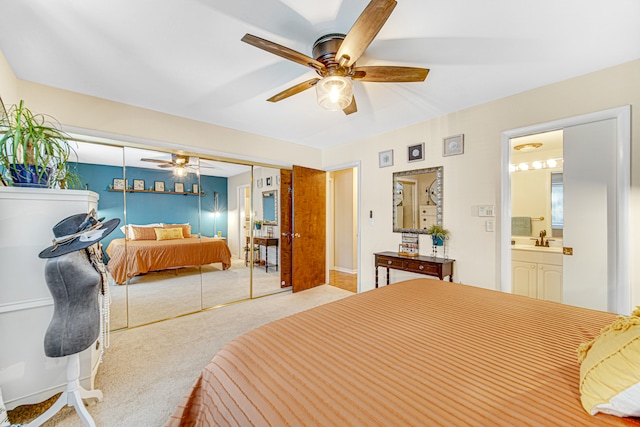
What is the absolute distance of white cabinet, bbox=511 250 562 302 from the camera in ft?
9.66

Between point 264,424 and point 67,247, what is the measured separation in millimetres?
1467

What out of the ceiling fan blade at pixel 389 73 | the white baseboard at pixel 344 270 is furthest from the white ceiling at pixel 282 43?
the white baseboard at pixel 344 270

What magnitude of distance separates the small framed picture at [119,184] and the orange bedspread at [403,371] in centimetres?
268

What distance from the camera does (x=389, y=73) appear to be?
1.82 metres

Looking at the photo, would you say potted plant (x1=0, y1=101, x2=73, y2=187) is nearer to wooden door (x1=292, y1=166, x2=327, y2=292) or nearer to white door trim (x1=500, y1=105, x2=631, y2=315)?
wooden door (x1=292, y1=166, x2=327, y2=292)

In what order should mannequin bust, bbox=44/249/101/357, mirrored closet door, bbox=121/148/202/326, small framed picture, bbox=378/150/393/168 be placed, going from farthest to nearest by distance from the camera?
small framed picture, bbox=378/150/393/168 < mirrored closet door, bbox=121/148/202/326 < mannequin bust, bbox=44/249/101/357

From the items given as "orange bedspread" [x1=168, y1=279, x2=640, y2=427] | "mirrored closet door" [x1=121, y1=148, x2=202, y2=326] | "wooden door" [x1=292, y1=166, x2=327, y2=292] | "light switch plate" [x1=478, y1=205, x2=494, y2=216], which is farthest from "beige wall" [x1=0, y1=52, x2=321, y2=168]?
"light switch plate" [x1=478, y1=205, x2=494, y2=216]

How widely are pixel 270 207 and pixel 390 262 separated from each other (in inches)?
83.3

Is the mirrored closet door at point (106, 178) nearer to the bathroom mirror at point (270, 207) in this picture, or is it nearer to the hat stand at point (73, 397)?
the hat stand at point (73, 397)

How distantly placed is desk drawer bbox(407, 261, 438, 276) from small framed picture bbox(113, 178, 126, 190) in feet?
11.4

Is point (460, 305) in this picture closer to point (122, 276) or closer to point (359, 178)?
point (359, 178)

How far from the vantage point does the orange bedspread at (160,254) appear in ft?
9.62

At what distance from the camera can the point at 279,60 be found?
199cm

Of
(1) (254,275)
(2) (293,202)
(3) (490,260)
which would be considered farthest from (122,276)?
(3) (490,260)
